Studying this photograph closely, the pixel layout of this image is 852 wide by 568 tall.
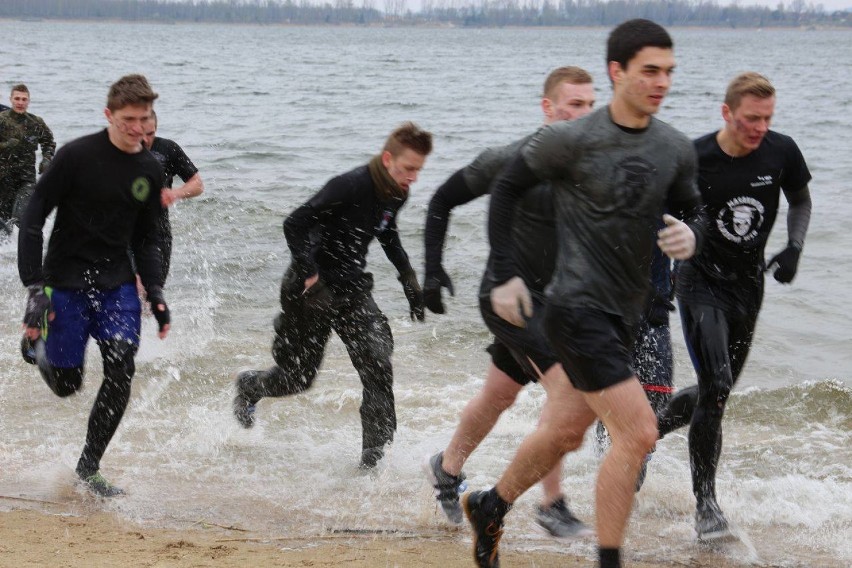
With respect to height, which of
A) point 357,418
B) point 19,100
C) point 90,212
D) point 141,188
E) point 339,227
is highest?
point 141,188

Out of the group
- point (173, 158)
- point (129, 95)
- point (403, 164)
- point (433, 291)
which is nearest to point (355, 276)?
point (403, 164)

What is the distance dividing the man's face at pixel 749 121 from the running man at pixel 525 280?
0.71 meters

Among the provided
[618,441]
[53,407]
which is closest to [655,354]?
[618,441]

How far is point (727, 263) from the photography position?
540 cm

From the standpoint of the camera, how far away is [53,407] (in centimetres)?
768

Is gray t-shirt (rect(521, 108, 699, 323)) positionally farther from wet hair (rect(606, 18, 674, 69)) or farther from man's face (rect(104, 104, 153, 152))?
man's face (rect(104, 104, 153, 152))

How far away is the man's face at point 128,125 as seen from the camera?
5480mm

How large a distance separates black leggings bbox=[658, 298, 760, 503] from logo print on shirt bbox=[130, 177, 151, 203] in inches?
106

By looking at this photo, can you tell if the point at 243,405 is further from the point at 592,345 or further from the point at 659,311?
the point at 592,345

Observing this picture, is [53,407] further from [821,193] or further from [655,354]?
[821,193]

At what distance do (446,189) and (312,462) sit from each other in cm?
229

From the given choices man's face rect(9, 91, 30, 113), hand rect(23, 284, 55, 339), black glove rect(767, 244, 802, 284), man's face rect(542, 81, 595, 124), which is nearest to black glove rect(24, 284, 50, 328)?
hand rect(23, 284, 55, 339)

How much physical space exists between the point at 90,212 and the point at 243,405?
181 cm

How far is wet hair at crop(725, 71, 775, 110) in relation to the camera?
5199 millimetres
